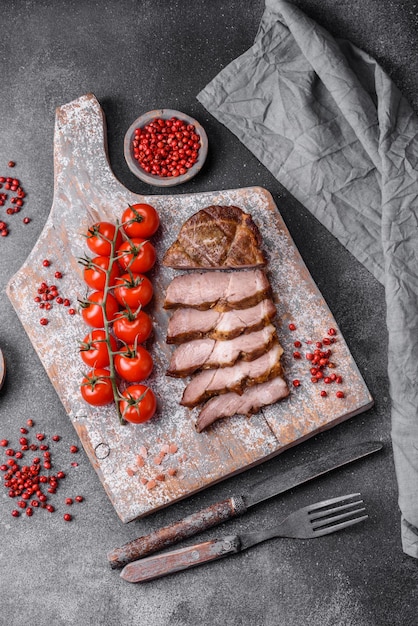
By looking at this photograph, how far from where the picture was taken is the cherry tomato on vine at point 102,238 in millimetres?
3719

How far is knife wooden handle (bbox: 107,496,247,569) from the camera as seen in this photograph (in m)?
3.65

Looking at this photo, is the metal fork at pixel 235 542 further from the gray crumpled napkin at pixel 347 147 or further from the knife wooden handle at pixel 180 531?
the gray crumpled napkin at pixel 347 147

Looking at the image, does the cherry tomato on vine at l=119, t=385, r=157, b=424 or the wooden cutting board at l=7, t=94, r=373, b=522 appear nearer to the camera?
the cherry tomato on vine at l=119, t=385, r=157, b=424

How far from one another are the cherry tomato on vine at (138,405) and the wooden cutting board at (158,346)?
0.14m

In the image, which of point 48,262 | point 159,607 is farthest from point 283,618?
point 48,262

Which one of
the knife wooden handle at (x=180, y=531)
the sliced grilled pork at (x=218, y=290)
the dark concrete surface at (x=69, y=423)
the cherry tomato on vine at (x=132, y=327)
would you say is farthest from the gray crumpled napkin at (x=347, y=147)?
the cherry tomato on vine at (x=132, y=327)

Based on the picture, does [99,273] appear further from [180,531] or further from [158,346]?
[180,531]

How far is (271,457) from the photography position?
3.75m

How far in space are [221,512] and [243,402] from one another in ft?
1.73

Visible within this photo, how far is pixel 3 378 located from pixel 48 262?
63cm

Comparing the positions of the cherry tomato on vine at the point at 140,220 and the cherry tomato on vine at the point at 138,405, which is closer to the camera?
the cherry tomato on vine at the point at 138,405

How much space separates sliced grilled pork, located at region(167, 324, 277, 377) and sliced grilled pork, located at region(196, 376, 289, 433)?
16cm

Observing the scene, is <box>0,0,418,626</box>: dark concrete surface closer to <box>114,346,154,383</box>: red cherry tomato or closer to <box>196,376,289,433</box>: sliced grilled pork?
<box>196,376,289,433</box>: sliced grilled pork

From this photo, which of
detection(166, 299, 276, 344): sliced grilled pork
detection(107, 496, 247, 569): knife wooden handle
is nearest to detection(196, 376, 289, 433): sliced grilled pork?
detection(166, 299, 276, 344): sliced grilled pork
